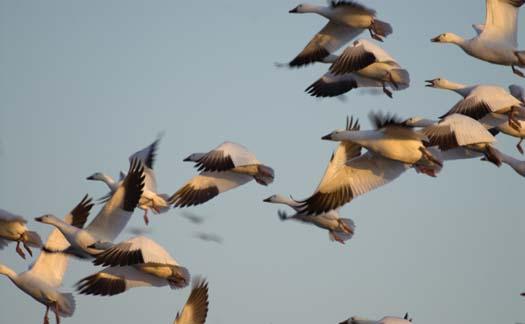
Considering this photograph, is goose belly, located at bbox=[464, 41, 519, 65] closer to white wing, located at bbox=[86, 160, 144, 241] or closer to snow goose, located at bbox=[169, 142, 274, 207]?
snow goose, located at bbox=[169, 142, 274, 207]

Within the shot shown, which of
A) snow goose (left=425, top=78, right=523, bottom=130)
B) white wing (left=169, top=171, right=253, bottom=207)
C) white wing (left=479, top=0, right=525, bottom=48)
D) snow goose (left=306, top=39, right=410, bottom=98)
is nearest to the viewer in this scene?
snow goose (left=425, top=78, right=523, bottom=130)

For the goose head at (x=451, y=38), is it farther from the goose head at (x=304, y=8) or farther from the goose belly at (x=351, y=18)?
the goose head at (x=304, y=8)

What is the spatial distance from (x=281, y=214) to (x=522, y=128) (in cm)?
337

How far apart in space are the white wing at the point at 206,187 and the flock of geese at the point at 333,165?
0.5 inches

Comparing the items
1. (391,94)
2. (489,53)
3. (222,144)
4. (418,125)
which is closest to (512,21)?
(489,53)

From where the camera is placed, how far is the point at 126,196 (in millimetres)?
14289

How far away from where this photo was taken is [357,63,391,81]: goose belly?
15430mm

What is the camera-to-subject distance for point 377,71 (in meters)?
15.5

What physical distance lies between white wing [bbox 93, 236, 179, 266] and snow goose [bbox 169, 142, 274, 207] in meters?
1.93

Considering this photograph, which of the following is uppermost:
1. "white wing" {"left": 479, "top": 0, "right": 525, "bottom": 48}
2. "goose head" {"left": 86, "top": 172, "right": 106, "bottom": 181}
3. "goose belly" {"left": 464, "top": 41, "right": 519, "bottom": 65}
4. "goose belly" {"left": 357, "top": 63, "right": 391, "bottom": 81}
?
"white wing" {"left": 479, "top": 0, "right": 525, "bottom": 48}

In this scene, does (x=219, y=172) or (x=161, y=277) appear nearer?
(x=161, y=277)

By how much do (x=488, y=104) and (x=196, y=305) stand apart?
13.0 ft

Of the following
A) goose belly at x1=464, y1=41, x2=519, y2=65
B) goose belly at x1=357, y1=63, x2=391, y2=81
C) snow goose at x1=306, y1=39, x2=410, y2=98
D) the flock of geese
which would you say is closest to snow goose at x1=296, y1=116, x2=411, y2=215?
the flock of geese

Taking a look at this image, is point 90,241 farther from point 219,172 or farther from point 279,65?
point 279,65
